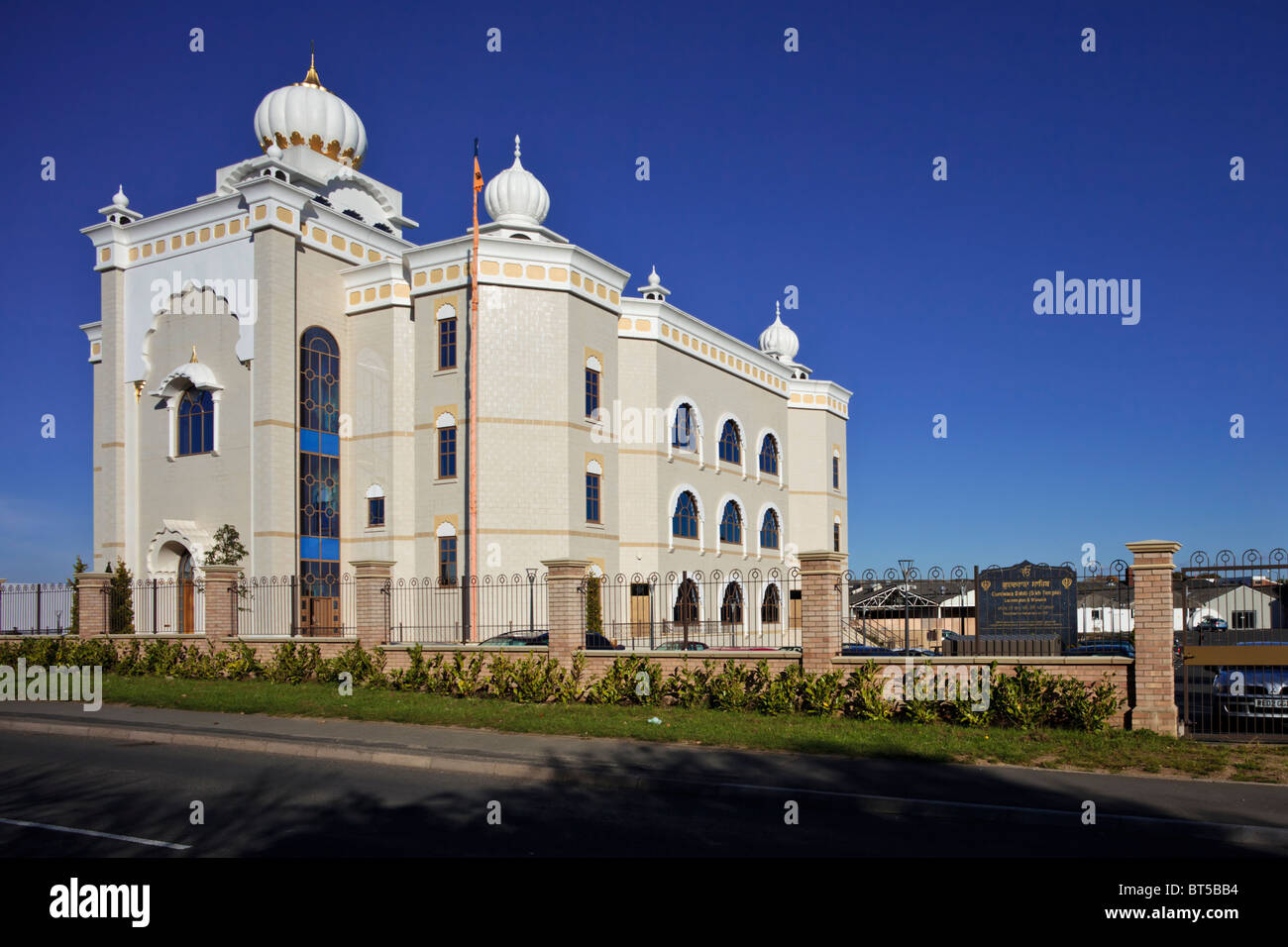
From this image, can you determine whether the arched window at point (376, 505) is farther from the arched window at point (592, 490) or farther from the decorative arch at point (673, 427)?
the decorative arch at point (673, 427)

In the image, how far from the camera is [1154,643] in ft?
43.7

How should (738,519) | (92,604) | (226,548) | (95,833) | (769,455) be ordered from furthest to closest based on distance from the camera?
1. (769,455)
2. (738,519)
3. (226,548)
4. (92,604)
5. (95,833)

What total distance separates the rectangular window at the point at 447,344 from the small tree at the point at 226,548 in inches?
319

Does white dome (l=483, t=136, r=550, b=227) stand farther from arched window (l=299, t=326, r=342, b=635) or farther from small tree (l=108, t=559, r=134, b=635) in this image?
small tree (l=108, t=559, r=134, b=635)

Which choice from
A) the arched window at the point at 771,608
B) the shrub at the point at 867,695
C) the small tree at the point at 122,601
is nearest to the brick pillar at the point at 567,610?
the shrub at the point at 867,695

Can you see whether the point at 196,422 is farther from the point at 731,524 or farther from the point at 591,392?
the point at 731,524

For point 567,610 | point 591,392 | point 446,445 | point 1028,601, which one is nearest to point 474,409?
point 446,445

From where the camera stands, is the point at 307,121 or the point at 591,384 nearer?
the point at 591,384

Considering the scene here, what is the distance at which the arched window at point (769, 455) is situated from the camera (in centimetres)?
4675

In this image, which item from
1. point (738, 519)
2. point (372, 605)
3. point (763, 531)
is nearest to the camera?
point (372, 605)

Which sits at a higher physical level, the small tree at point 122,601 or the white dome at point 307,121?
the white dome at point 307,121

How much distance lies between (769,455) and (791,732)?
113 feet

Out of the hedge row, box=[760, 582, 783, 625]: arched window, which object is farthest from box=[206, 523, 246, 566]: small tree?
box=[760, 582, 783, 625]: arched window

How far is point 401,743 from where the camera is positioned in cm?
1326
